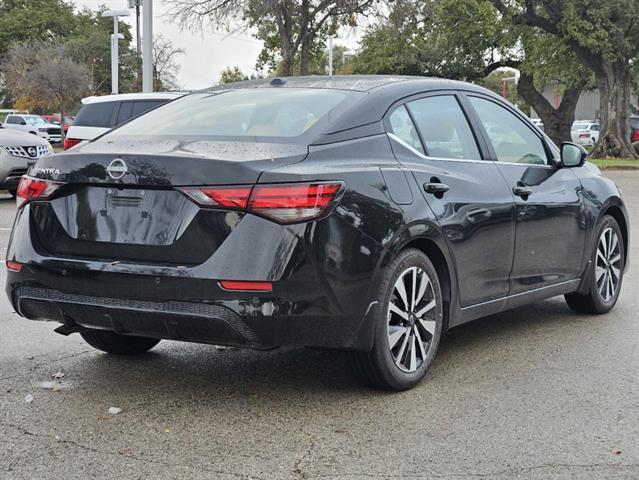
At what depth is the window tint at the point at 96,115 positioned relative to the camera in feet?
54.5

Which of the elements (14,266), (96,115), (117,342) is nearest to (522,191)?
(117,342)

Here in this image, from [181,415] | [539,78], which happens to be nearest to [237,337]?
[181,415]

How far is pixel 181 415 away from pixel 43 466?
811 millimetres

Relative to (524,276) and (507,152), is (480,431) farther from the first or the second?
(507,152)

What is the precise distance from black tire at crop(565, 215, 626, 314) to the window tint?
1107 cm

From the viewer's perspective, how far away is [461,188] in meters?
5.39

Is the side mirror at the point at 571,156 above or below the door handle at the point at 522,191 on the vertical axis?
above

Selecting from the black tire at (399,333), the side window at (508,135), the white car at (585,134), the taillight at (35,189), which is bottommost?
the white car at (585,134)

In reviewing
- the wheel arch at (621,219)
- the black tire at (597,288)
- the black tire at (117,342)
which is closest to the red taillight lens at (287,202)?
the black tire at (117,342)

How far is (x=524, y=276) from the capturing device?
6.00 m

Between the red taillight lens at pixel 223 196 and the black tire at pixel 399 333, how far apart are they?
802mm

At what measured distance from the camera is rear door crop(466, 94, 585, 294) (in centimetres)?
594

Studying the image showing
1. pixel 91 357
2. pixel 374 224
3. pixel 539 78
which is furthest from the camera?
pixel 539 78

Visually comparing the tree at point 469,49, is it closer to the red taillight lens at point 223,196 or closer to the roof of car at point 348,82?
the roof of car at point 348,82
